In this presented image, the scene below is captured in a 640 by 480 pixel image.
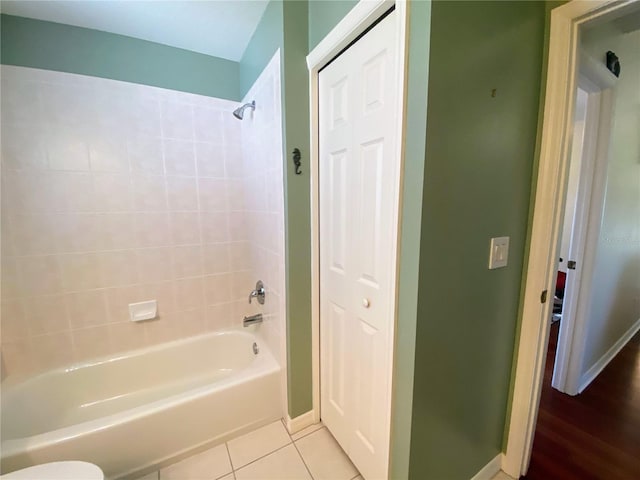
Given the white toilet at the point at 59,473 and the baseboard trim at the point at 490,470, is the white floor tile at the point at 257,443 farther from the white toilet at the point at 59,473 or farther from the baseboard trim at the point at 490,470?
the baseboard trim at the point at 490,470

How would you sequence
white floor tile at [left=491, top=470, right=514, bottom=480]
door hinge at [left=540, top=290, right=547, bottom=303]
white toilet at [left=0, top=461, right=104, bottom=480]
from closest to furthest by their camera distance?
white toilet at [left=0, top=461, right=104, bottom=480] < door hinge at [left=540, top=290, right=547, bottom=303] < white floor tile at [left=491, top=470, right=514, bottom=480]

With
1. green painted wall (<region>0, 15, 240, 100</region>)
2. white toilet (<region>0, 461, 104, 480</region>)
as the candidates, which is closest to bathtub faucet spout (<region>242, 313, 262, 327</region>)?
white toilet (<region>0, 461, 104, 480</region>)

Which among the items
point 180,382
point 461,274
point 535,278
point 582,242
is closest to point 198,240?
point 180,382

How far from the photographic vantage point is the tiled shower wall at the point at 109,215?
1504 mm

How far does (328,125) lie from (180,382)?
2.07 meters

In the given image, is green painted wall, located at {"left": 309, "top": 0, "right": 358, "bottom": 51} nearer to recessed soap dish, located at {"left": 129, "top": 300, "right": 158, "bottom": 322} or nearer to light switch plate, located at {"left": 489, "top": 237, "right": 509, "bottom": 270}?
light switch plate, located at {"left": 489, "top": 237, "right": 509, "bottom": 270}

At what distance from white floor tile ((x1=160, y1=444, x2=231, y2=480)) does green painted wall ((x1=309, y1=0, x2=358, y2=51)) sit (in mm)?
2193

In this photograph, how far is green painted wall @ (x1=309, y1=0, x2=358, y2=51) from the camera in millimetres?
1060

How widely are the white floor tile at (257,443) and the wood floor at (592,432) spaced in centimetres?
128

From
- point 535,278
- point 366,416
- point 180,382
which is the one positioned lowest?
point 180,382

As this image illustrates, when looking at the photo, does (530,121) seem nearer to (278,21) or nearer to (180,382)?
(278,21)

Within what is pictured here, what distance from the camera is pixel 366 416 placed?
117 cm

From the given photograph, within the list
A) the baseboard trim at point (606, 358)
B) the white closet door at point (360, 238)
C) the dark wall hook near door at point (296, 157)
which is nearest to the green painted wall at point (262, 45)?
the white closet door at point (360, 238)

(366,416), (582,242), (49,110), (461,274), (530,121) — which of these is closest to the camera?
(461,274)
